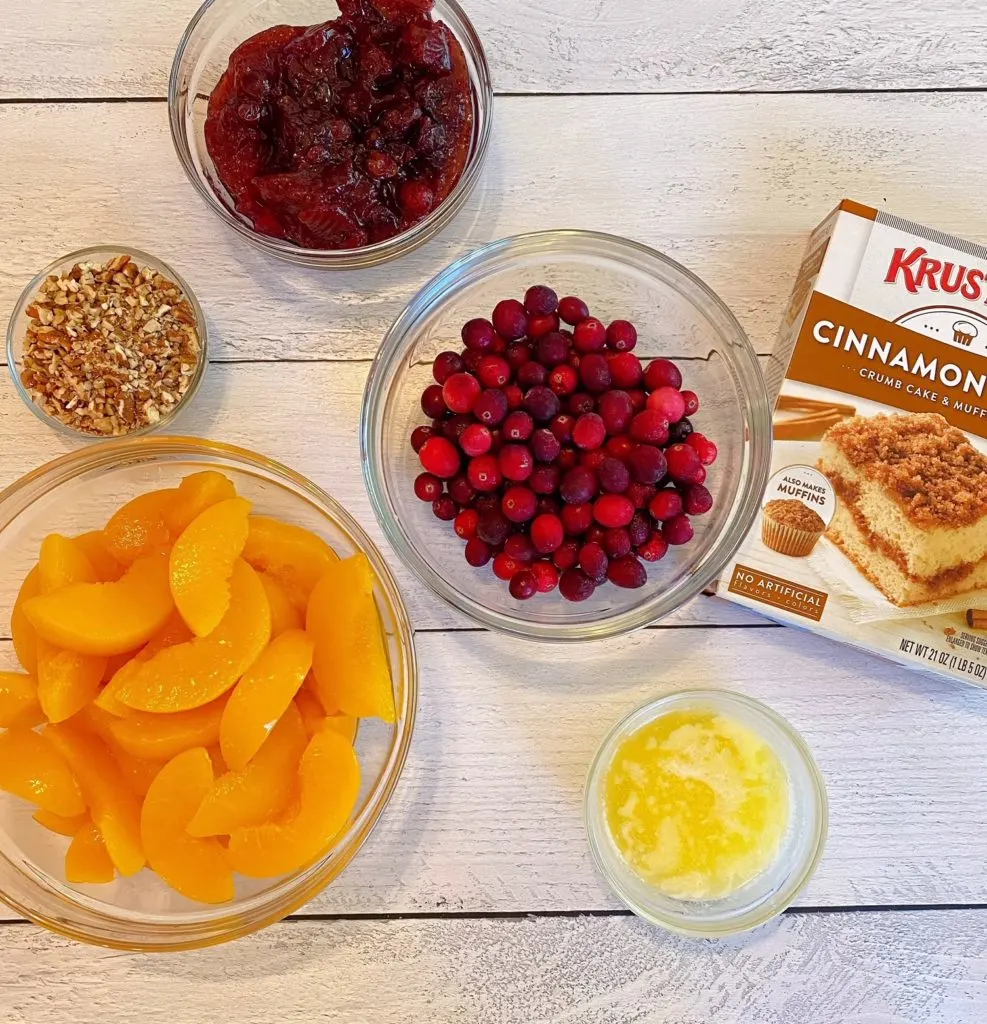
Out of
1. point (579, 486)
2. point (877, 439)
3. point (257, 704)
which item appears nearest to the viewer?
point (257, 704)

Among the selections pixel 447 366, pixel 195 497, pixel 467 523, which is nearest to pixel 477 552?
pixel 467 523

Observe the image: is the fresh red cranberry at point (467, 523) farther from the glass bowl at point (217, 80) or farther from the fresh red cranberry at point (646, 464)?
the glass bowl at point (217, 80)

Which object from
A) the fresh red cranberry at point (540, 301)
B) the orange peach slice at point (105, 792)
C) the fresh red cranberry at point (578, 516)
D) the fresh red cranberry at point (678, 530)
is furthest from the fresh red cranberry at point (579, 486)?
the orange peach slice at point (105, 792)

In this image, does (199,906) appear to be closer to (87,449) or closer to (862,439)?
(87,449)

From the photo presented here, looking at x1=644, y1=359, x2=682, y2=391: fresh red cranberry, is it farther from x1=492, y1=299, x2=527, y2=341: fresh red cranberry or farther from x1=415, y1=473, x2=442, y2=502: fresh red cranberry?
x1=415, y1=473, x2=442, y2=502: fresh red cranberry

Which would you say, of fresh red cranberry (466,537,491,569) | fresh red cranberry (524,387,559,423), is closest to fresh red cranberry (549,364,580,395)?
fresh red cranberry (524,387,559,423)

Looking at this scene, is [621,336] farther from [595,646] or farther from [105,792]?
[105,792]

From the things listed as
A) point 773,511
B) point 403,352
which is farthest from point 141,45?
point 773,511
